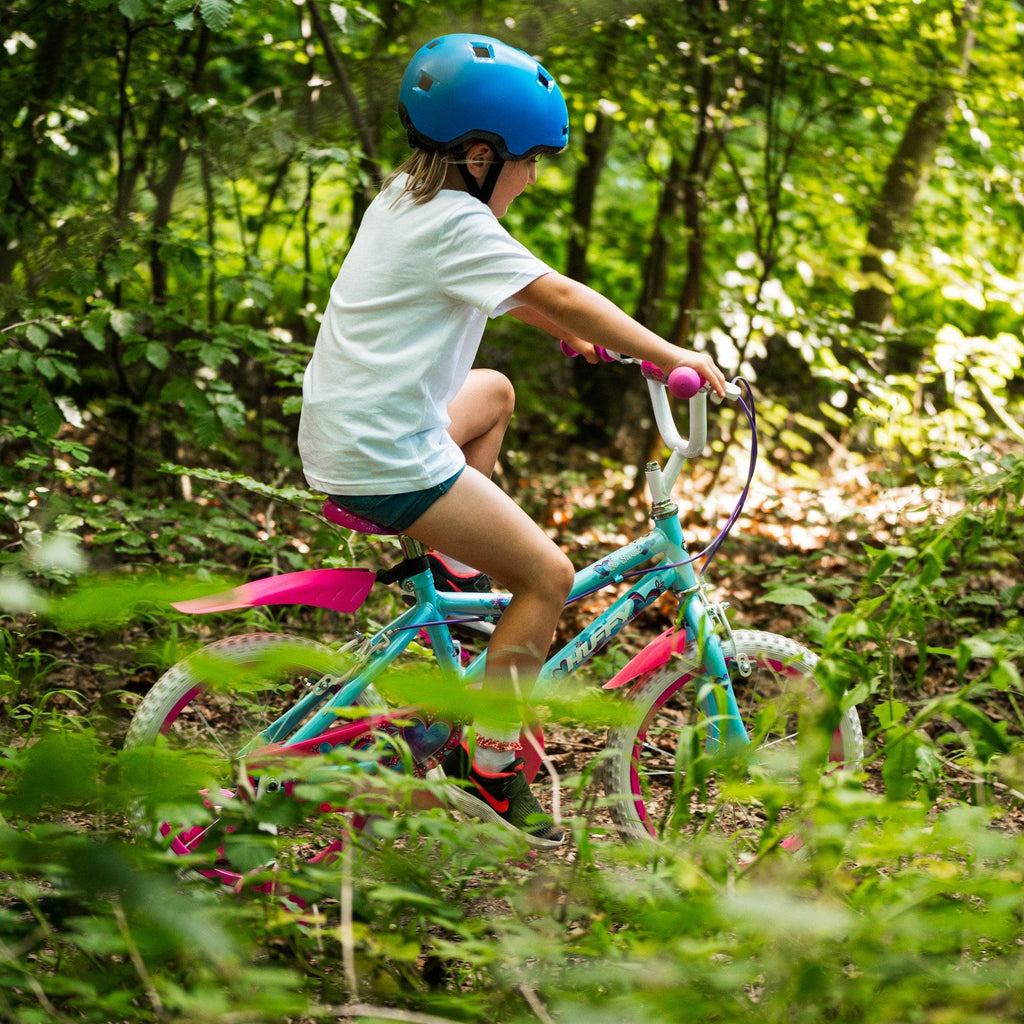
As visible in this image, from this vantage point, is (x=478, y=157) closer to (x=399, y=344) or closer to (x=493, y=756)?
(x=399, y=344)

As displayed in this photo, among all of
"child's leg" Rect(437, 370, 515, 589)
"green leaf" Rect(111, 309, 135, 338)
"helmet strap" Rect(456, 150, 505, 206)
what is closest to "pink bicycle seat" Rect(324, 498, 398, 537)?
"child's leg" Rect(437, 370, 515, 589)

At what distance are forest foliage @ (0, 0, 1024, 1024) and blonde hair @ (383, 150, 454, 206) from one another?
38.0 inches

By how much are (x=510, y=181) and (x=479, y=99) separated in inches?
7.6

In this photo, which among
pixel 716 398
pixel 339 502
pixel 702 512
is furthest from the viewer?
pixel 702 512

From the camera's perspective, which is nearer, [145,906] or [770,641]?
[145,906]

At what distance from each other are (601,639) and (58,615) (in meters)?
1.60

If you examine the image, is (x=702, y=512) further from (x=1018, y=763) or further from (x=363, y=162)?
(x=1018, y=763)

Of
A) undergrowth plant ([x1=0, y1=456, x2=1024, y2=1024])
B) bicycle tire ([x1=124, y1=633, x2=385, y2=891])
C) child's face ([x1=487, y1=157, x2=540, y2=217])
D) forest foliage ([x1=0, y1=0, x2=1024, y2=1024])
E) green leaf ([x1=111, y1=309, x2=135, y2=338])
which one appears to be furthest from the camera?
green leaf ([x1=111, y1=309, x2=135, y2=338])

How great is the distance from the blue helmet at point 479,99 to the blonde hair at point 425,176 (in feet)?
0.06

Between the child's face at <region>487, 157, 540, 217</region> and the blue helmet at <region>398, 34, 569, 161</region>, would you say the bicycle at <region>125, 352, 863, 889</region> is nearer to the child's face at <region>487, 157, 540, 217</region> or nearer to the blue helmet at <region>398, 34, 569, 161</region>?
the child's face at <region>487, 157, 540, 217</region>

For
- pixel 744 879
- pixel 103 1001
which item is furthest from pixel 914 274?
pixel 103 1001

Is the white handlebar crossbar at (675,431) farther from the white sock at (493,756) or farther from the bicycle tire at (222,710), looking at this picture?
the bicycle tire at (222,710)

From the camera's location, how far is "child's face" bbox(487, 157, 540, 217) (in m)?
2.31

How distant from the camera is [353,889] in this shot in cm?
180
